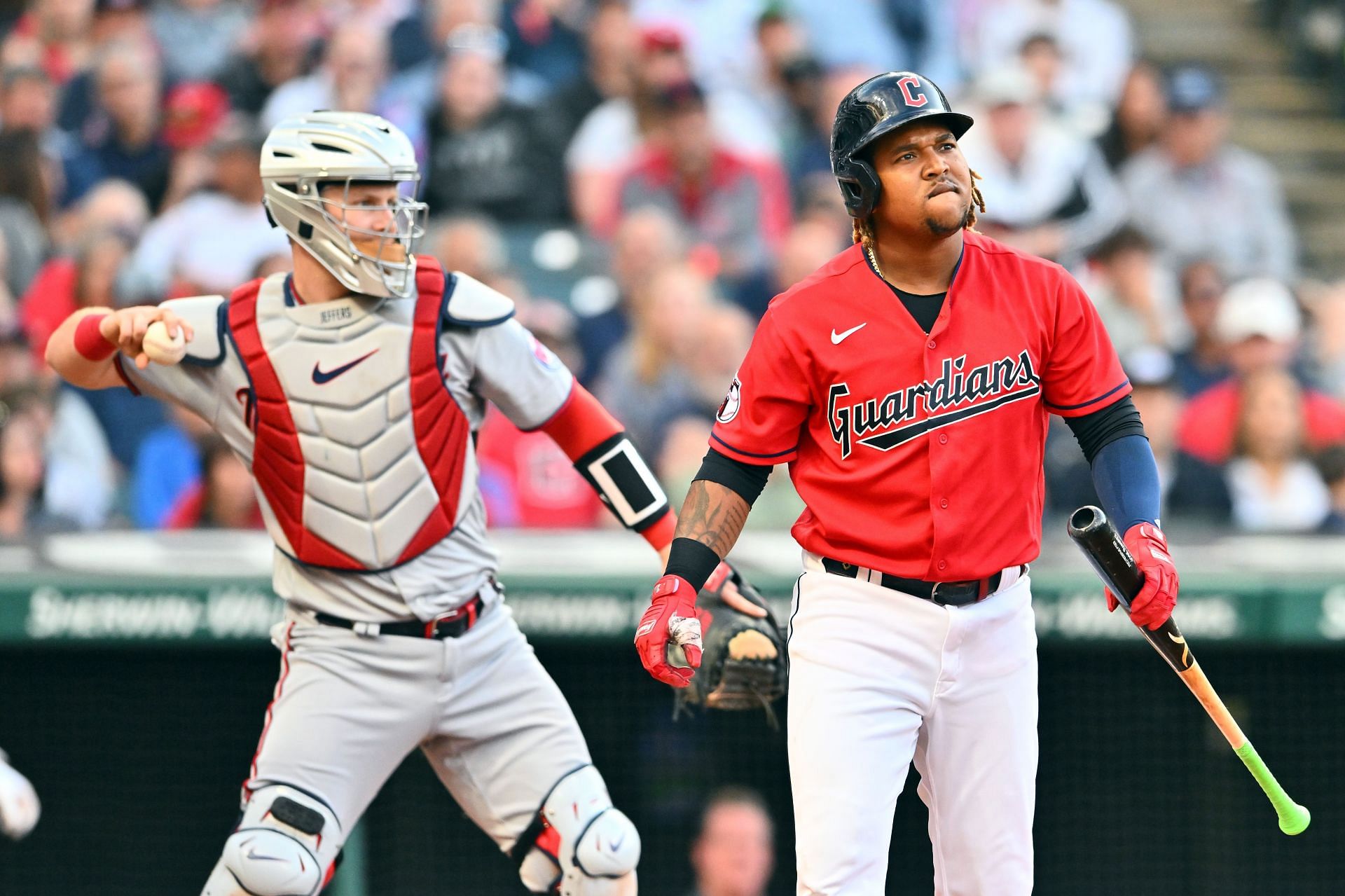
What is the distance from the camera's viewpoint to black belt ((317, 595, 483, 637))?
12.8ft

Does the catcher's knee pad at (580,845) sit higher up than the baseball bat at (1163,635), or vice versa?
the baseball bat at (1163,635)

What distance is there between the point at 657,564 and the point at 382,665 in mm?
1667

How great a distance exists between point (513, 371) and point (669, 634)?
0.86 m

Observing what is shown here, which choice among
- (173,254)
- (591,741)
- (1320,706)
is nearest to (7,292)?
(173,254)

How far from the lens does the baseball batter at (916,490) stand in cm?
339

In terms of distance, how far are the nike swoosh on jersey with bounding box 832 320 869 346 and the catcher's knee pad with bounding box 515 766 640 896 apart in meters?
1.18

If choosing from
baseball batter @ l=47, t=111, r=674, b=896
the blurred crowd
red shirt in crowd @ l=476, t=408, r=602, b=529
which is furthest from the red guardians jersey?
red shirt in crowd @ l=476, t=408, r=602, b=529

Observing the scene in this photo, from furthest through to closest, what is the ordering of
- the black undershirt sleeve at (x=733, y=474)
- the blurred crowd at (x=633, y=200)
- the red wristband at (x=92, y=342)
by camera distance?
the blurred crowd at (x=633, y=200), the red wristband at (x=92, y=342), the black undershirt sleeve at (x=733, y=474)

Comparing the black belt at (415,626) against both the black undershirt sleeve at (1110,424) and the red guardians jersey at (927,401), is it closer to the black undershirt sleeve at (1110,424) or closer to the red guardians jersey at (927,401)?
the red guardians jersey at (927,401)

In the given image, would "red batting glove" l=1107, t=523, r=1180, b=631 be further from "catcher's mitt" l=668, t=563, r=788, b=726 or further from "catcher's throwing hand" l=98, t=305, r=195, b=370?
"catcher's throwing hand" l=98, t=305, r=195, b=370

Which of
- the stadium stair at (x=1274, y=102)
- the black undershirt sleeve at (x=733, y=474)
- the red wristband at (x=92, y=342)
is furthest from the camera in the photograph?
the stadium stair at (x=1274, y=102)

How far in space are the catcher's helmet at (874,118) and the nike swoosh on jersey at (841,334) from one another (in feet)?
0.71

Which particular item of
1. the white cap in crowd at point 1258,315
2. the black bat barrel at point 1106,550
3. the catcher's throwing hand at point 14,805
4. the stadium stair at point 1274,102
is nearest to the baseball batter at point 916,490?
the black bat barrel at point 1106,550

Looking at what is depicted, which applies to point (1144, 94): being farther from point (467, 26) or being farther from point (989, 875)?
point (989, 875)
